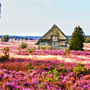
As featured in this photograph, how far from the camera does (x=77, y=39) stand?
2514 cm

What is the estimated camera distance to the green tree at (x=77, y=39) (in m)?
25.2

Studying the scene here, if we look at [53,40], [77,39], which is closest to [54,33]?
[53,40]

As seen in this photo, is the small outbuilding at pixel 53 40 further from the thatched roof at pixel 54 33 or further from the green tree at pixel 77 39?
the green tree at pixel 77 39

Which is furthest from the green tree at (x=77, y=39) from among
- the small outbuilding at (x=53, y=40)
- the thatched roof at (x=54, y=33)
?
the small outbuilding at (x=53, y=40)

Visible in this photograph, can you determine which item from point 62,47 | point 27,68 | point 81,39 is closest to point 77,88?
point 27,68

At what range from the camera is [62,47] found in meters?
31.6

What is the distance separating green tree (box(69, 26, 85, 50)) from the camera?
25.2 m

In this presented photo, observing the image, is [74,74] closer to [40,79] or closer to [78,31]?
[40,79]

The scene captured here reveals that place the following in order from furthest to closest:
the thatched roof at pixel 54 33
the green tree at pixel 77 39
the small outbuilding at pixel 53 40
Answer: the small outbuilding at pixel 53 40 < the thatched roof at pixel 54 33 < the green tree at pixel 77 39

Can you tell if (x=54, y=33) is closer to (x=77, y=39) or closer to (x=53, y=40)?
(x=53, y=40)

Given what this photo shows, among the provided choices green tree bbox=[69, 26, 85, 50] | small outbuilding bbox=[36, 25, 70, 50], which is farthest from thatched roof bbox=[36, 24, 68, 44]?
green tree bbox=[69, 26, 85, 50]

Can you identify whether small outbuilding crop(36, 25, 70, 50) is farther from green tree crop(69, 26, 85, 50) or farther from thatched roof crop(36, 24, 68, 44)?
green tree crop(69, 26, 85, 50)

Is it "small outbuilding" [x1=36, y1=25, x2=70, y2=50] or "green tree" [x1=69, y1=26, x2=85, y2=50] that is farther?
"small outbuilding" [x1=36, y1=25, x2=70, y2=50]

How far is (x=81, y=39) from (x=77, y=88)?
1973cm
